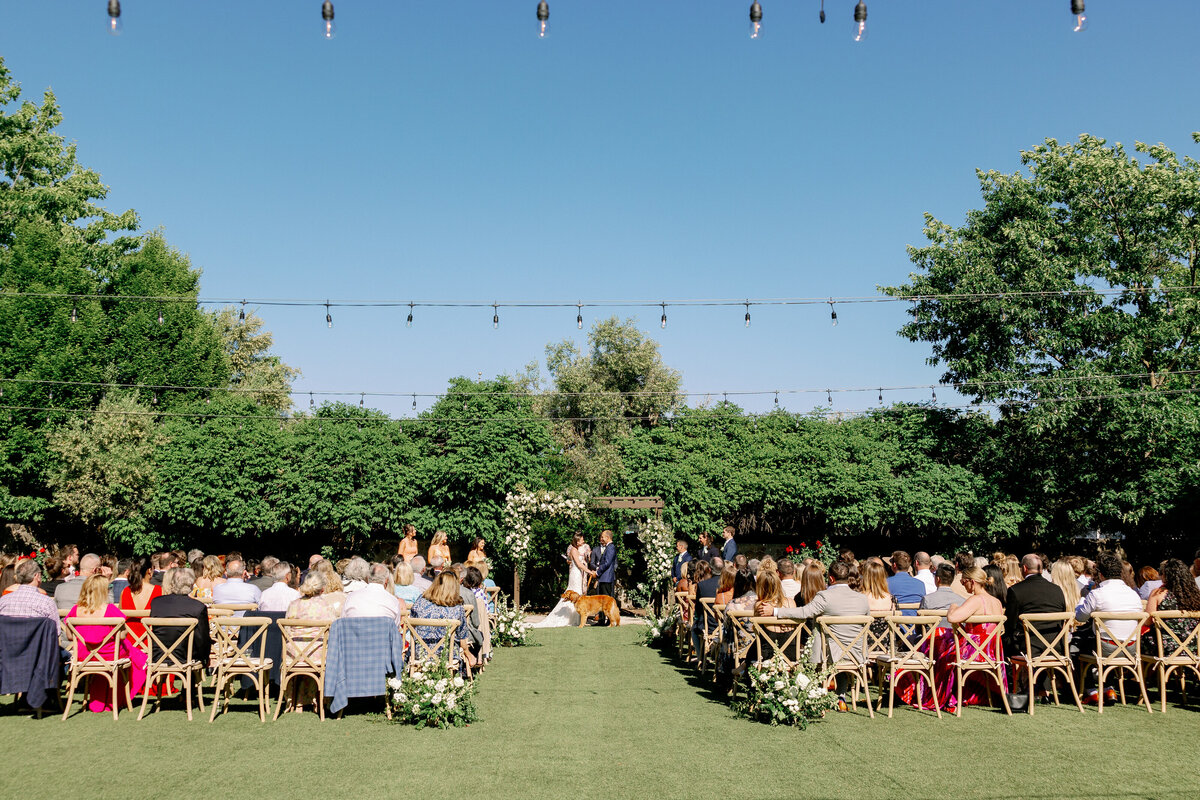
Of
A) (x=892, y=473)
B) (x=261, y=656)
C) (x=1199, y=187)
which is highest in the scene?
(x=1199, y=187)

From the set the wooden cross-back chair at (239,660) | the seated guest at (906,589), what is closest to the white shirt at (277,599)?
the wooden cross-back chair at (239,660)

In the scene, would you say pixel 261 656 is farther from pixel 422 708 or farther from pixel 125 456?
pixel 125 456

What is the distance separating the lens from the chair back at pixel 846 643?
23.9 ft

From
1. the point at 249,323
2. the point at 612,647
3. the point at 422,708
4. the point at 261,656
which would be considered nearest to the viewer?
the point at 422,708

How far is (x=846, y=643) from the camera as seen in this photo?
24.6 feet

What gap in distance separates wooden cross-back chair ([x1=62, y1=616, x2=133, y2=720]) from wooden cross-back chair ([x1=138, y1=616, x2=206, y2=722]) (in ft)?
0.71

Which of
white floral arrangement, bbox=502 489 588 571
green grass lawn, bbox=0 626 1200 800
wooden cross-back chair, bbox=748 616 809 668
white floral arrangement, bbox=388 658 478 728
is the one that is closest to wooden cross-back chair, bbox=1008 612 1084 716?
green grass lawn, bbox=0 626 1200 800

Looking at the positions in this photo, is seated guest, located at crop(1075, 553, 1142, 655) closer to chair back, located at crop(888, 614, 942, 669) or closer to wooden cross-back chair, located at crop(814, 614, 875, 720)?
chair back, located at crop(888, 614, 942, 669)

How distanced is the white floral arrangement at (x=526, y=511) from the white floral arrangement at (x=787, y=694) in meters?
10.4

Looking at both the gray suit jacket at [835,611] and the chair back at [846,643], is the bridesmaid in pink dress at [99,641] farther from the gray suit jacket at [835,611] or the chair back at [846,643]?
the chair back at [846,643]

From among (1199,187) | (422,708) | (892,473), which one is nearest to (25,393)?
(422,708)

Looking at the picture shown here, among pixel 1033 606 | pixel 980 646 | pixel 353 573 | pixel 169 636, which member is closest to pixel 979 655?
pixel 980 646

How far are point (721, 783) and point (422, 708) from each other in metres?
2.73

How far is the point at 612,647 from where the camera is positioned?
12.5 m
